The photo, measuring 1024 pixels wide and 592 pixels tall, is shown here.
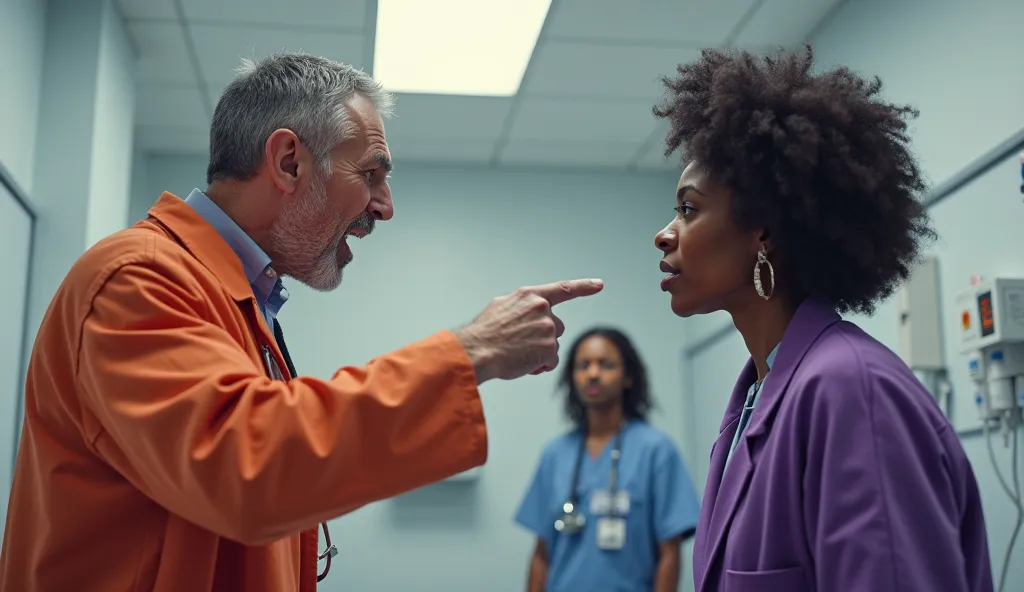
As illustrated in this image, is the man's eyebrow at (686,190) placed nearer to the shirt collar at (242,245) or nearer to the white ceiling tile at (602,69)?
the shirt collar at (242,245)

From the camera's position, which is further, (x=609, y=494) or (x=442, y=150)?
(x=442, y=150)

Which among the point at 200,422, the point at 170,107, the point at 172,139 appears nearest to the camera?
the point at 200,422

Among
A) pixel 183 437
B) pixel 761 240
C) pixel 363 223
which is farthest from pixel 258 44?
pixel 183 437

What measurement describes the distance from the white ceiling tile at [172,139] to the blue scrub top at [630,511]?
2.24 meters

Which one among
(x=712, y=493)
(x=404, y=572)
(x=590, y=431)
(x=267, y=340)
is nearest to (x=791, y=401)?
(x=712, y=493)

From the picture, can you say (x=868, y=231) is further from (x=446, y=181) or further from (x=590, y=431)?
(x=446, y=181)

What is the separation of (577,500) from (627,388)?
58cm

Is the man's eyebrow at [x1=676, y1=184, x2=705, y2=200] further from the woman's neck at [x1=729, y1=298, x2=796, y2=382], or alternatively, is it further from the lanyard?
the lanyard

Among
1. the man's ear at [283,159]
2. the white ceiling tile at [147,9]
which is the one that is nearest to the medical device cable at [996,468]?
the man's ear at [283,159]

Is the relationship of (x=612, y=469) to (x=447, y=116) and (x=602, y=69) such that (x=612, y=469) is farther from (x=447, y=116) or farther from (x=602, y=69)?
(x=447, y=116)

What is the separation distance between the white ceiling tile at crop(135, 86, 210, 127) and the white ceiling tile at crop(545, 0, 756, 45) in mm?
1615

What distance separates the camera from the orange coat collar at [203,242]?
121cm

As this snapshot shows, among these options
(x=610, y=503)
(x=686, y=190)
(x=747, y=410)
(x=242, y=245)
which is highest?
(x=686, y=190)

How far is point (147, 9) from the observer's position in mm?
3379
